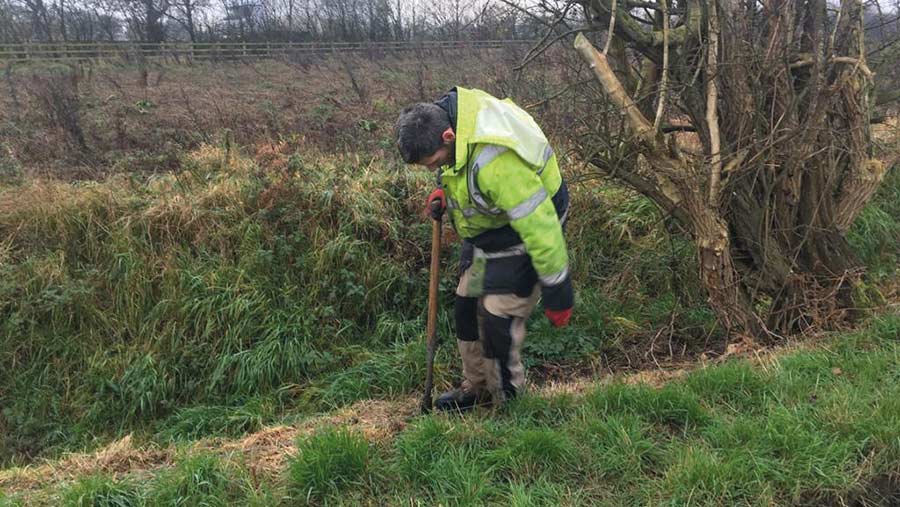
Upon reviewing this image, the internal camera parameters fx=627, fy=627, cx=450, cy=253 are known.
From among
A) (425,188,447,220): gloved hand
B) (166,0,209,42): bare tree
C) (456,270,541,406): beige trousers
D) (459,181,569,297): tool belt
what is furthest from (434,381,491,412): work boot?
(166,0,209,42): bare tree

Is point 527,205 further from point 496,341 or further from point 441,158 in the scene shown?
point 496,341

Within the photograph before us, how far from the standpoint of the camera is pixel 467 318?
3.69 metres

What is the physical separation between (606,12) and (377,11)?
2731 centimetres

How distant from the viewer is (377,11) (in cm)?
2945

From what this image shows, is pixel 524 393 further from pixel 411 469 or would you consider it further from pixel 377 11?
pixel 377 11

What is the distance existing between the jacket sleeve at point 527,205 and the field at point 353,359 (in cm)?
84

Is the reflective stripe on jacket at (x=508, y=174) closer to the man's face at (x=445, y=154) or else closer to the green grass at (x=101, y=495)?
the man's face at (x=445, y=154)

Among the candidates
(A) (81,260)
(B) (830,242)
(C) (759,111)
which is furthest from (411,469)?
(A) (81,260)

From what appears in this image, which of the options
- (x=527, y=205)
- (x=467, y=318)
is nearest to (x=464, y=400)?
(x=467, y=318)

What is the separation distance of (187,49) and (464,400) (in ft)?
77.5

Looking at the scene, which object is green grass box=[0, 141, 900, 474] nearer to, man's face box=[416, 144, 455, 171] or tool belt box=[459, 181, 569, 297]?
tool belt box=[459, 181, 569, 297]

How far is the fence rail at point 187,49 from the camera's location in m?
20.2

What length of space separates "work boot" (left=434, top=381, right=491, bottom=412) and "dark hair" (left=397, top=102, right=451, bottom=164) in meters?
1.55

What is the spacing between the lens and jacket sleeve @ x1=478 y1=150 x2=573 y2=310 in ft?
9.39
